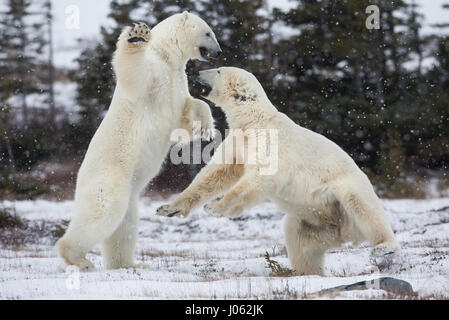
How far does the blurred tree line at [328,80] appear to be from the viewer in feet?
55.6

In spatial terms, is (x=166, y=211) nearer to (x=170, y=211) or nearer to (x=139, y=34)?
(x=170, y=211)

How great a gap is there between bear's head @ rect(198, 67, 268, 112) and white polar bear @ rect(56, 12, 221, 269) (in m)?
0.41

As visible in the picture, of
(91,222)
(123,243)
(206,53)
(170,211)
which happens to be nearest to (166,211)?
(170,211)

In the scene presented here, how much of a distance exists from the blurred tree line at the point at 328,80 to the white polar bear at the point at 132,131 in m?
9.83

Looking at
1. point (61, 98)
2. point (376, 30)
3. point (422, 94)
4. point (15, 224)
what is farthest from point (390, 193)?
point (61, 98)

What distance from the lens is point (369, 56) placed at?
18.3m

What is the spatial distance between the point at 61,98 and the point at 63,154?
3890mm

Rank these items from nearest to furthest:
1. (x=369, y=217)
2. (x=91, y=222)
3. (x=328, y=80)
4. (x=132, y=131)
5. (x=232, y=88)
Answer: (x=369, y=217)
(x=91, y=222)
(x=232, y=88)
(x=132, y=131)
(x=328, y=80)

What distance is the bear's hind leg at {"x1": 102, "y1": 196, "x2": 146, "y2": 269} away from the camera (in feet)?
20.0

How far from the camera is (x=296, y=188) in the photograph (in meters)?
5.20

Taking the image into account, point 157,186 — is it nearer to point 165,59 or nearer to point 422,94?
point 422,94

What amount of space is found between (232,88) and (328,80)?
41.2ft

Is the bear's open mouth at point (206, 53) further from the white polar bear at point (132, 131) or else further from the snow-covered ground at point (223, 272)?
the snow-covered ground at point (223, 272)

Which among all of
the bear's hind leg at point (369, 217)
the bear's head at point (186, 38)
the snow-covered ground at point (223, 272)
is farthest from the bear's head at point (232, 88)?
the snow-covered ground at point (223, 272)
